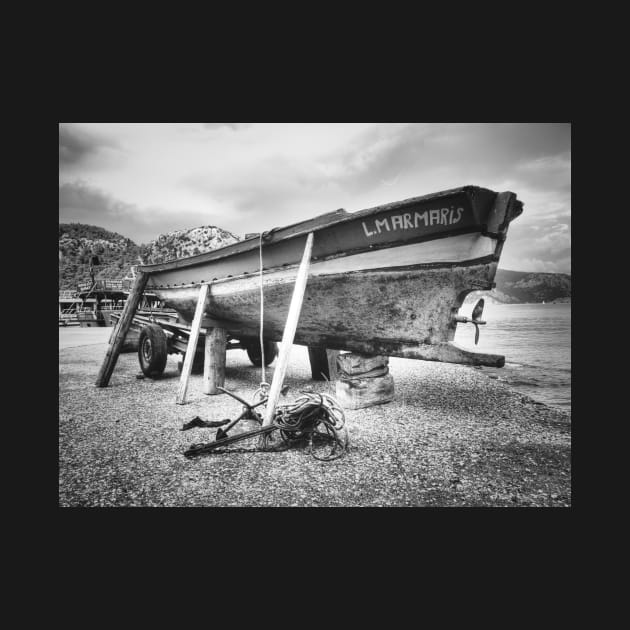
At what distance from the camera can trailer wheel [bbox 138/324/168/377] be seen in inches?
211

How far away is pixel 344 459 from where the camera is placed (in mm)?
2564

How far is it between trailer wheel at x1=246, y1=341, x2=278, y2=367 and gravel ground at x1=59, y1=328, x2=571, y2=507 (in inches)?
94.1

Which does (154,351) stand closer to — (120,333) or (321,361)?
(120,333)

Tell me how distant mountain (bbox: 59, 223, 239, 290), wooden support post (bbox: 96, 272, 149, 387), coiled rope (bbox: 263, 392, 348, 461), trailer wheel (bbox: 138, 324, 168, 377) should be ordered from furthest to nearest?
distant mountain (bbox: 59, 223, 239, 290) < trailer wheel (bbox: 138, 324, 168, 377) < wooden support post (bbox: 96, 272, 149, 387) < coiled rope (bbox: 263, 392, 348, 461)

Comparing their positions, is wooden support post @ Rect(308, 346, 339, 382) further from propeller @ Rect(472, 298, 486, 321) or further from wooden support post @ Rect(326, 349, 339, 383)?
propeller @ Rect(472, 298, 486, 321)

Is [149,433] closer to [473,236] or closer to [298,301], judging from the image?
[298,301]

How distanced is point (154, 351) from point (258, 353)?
7.13 feet

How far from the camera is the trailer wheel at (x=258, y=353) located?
6852 mm

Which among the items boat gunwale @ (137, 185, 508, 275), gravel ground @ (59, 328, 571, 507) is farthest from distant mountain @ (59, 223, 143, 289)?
gravel ground @ (59, 328, 571, 507)

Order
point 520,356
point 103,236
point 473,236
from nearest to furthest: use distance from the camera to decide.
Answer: point 473,236
point 520,356
point 103,236

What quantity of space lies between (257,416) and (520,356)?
28.5 ft

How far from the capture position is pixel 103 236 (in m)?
65.6

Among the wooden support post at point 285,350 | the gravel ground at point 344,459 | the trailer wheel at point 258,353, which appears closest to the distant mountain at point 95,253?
the trailer wheel at point 258,353

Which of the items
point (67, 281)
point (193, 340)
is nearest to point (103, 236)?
point (67, 281)
